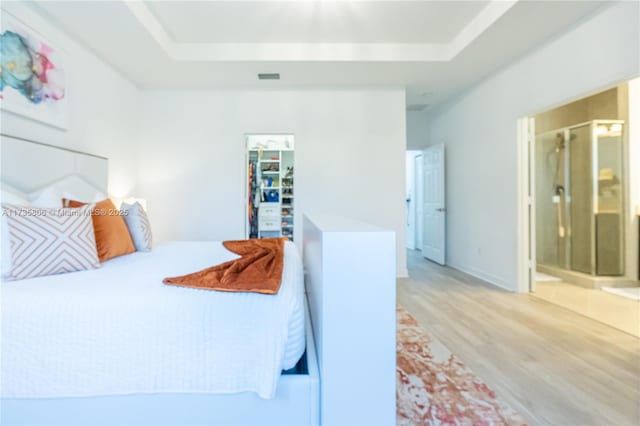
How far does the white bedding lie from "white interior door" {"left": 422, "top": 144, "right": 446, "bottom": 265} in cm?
429

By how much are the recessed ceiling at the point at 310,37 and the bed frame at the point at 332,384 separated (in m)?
2.61

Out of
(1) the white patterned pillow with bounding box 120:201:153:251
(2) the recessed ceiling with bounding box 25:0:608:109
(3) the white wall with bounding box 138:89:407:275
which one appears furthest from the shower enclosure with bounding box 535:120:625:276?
(1) the white patterned pillow with bounding box 120:201:153:251

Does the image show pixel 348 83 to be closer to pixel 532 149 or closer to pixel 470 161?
pixel 470 161

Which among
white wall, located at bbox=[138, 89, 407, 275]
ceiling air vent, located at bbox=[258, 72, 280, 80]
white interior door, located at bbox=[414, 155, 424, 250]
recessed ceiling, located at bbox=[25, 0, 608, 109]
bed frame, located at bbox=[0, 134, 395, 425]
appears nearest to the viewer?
bed frame, located at bbox=[0, 134, 395, 425]

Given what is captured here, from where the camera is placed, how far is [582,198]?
3996 mm

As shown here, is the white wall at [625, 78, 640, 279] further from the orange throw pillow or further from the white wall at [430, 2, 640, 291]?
the orange throw pillow

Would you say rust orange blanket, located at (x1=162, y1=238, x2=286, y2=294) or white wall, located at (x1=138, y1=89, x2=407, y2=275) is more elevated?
white wall, located at (x1=138, y1=89, x2=407, y2=275)

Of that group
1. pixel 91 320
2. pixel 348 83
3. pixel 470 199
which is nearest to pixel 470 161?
pixel 470 199

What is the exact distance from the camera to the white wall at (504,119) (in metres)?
2.35

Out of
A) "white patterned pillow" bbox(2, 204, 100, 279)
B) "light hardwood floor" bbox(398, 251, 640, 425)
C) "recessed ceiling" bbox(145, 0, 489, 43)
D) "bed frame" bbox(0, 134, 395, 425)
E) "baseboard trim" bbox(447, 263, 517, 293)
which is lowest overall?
"light hardwood floor" bbox(398, 251, 640, 425)

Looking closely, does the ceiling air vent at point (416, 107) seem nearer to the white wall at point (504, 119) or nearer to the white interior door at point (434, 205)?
the white wall at point (504, 119)

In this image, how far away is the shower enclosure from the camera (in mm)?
3672

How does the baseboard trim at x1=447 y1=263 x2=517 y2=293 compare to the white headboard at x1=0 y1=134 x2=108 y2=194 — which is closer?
the white headboard at x1=0 y1=134 x2=108 y2=194

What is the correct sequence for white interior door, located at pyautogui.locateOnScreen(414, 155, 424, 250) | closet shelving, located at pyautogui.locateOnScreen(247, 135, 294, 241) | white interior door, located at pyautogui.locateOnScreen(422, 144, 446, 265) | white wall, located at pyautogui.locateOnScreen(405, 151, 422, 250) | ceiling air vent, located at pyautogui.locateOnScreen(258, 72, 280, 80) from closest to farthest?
ceiling air vent, located at pyautogui.locateOnScreen(258, 72, 280, 80) → white interior door, located at pyautogui.locateOnScreen(422, 144, 446, 265) → closet shelving, located at pyautogui.locateOnScreen(247, 135, 294, 241) → white interior door, located at pyautogui.locateOnScreen(414, 155, 424, 250) → white wall, located at pyautogui.locateOnScreen(405, 151, 422, 250)
